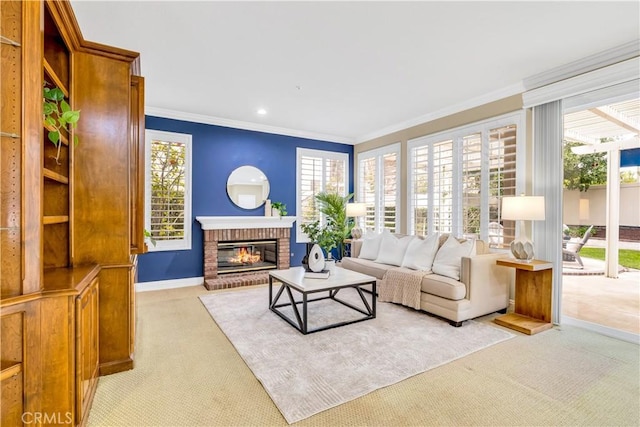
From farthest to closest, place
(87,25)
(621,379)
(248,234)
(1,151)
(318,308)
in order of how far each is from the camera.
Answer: (248,234)
(318,308)
(87,25)
(621,379)
(1,151)

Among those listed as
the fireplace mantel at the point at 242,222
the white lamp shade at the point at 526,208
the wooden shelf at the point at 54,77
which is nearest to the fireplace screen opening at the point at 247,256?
the fireplace mantel at the point at 242,222

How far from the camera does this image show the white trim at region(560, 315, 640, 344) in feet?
10.0

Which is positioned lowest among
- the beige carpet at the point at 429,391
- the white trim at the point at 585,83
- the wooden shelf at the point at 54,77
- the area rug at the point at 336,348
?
the beige carpet at the point at 429,391

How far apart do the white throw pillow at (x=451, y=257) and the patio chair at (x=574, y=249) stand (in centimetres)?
100

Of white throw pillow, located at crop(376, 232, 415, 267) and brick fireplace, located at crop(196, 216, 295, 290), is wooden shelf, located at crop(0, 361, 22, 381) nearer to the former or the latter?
brick fireplace, located at crop(196, 216, 295, 290)

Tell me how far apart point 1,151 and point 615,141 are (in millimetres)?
4950

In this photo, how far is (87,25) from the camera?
2758mm

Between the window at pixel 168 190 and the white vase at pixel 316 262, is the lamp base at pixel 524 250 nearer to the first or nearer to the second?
the white vase at pixel 316 262

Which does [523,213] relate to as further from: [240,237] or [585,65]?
[240,237]

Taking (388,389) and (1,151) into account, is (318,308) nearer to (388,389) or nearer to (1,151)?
(388,389)

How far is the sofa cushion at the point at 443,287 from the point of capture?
3352mm

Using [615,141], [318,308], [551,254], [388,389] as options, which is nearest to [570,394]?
[388,389]

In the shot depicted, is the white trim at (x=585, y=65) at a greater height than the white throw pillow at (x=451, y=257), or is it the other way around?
the white trim at (x=585, y=65)

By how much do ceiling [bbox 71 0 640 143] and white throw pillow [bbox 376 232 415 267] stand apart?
1.98m
